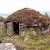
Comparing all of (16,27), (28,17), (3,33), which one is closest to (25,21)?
(28,17)

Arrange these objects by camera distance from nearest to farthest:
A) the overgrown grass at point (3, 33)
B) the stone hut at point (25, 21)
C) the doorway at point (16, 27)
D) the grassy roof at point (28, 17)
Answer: the overgrown grass at point (3, 33) < the stone hut at point (25, 21) < the grassy roof at point (28, 17) < the doorway at point (16, 27)

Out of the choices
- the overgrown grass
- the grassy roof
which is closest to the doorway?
the grassy roof

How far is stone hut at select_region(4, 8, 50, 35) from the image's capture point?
87.2 ft

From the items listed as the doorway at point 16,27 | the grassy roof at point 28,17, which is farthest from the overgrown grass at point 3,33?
the grassy roof at point 28,17

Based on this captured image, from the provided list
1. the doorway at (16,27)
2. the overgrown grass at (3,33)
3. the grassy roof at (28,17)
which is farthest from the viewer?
the doorway at (16,27)

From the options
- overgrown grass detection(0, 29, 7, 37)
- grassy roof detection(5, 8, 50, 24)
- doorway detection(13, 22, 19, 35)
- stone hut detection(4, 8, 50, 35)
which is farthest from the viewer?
doorway detection(13, 22, 19, 35)

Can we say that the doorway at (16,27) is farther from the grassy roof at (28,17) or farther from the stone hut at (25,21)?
the grassy roof at (28,17)

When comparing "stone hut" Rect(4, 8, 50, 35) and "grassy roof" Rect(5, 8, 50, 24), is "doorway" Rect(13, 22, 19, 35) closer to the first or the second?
"stone hut" Rect(4, 8, 50, 35)

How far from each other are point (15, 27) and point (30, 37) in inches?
200

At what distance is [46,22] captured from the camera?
89.0 ft

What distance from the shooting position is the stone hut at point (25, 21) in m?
26.6

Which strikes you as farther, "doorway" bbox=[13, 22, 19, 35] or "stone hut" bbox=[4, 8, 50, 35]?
"doorway" bbox=[13, 22, 19, 35]

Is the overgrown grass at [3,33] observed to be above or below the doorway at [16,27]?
below

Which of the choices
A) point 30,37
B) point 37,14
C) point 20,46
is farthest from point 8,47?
point 37,14
